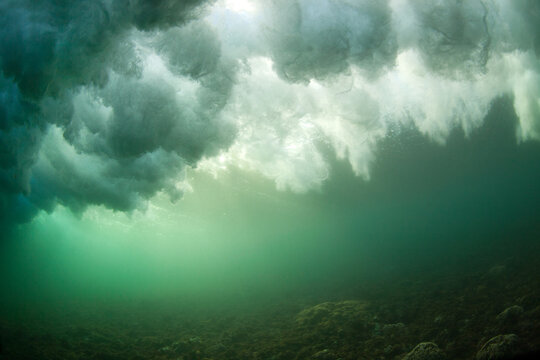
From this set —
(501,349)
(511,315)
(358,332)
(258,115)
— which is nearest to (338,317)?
(358,332)

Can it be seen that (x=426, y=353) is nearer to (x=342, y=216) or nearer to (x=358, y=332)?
(x=358, y=332)

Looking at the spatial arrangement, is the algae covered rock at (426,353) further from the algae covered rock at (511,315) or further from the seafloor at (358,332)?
the algae covered rock at (511,315)

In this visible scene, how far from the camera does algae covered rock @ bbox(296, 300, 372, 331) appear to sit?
10.1 m

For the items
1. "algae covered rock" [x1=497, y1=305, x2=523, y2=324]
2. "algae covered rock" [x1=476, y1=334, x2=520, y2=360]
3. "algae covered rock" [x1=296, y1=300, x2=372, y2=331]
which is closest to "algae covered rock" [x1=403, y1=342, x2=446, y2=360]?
"algae covered rock" [x1=476, y1=334, x2=520, y2=360]

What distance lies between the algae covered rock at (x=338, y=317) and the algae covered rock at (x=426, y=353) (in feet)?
11.4

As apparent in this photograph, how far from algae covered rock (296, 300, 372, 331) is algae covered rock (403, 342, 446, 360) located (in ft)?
11.4

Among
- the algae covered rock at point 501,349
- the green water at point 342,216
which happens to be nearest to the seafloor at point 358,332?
the algae covered rock at point 501,349

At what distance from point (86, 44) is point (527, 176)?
66726 mm

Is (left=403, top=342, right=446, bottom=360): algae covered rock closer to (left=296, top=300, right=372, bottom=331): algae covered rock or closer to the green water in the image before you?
(left=296, top=300, right=372, bottom=331): algae covered rock

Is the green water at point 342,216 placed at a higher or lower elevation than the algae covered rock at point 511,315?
higher

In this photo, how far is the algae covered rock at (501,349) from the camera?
5.31 meters

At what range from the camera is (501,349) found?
543 centimetres

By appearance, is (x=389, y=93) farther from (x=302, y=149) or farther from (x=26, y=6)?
(x=26, y=6)

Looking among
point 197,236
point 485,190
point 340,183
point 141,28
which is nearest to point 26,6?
point 141,28
